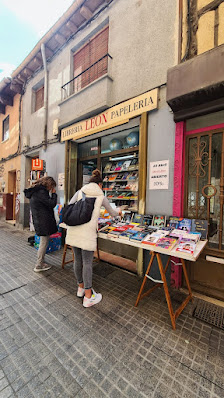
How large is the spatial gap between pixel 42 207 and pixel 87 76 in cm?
397

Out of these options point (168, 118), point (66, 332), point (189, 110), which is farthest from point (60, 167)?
point (66, 332)

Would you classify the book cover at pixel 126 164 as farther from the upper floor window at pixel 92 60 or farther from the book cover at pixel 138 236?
the book cover at pixel 138 236

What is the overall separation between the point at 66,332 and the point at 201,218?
2553 mm

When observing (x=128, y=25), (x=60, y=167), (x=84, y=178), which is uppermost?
(x=128, y=25)

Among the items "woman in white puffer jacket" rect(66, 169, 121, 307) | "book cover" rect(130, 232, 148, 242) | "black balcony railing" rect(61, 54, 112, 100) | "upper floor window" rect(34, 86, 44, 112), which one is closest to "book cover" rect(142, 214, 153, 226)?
"book cover" rect(130, 232, 148, 242)

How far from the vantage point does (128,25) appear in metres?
3.73

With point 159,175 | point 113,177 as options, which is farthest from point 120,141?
point 159,175

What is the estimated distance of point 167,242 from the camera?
224 centimetres

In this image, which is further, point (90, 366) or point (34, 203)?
point (34, 203)

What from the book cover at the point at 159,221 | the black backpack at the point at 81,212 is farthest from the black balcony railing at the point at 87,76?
the book cover at the point at 159,221

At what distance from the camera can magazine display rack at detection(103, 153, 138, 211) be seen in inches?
180

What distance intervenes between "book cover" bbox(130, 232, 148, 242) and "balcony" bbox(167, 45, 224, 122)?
203cm

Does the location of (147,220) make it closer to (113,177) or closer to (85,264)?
(85,264)

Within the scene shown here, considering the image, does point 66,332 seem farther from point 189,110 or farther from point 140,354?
point 189,110
